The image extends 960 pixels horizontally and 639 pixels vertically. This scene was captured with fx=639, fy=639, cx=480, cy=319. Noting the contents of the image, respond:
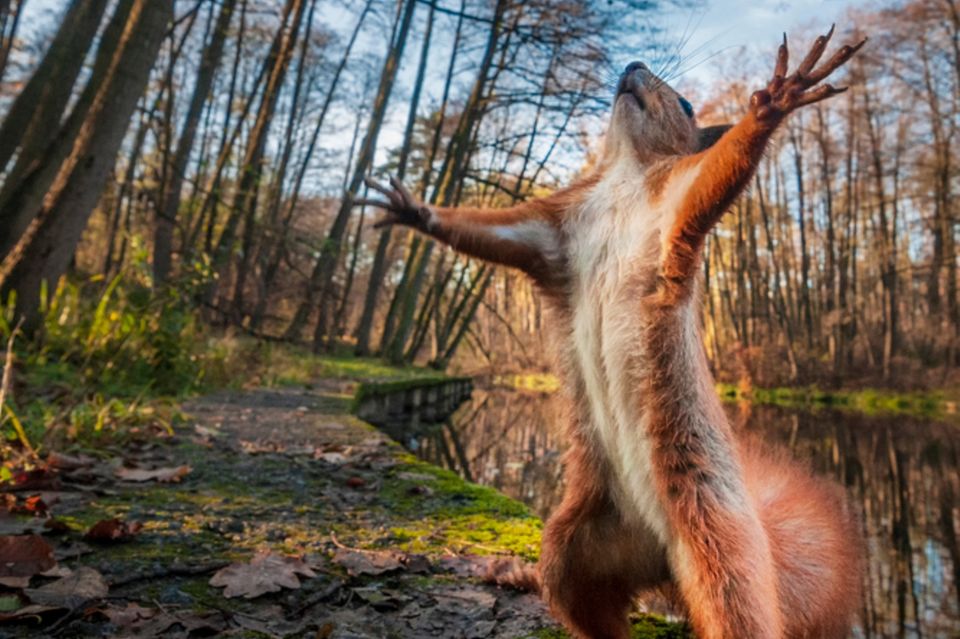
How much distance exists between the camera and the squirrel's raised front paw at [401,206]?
6.48ft

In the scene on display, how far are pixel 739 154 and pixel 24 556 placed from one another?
2.19 meters

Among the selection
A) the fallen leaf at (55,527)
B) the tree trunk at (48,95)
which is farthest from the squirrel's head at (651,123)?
the tree trunk at (48,95)

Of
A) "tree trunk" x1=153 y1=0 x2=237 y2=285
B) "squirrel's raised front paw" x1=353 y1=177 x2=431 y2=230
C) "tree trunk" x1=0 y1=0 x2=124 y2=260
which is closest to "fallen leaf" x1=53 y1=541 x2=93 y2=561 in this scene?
"squirrel's raised front paw" x1=353 y1=177 x2=431 y2=230

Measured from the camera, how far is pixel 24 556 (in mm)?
1864

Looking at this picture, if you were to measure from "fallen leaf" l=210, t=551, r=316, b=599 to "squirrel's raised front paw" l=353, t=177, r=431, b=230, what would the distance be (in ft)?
3.77

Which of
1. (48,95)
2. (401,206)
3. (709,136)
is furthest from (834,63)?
(48,95)

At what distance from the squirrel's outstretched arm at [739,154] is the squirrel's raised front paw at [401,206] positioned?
0.86m

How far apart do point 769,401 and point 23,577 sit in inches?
976

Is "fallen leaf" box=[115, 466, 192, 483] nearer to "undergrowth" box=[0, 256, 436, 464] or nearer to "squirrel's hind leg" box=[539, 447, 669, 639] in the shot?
"undergrowth" box=[0, 256, 436, 464]

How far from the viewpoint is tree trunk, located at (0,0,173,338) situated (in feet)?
17.9

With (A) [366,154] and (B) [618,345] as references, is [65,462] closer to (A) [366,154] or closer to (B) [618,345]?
(B) [618,345]

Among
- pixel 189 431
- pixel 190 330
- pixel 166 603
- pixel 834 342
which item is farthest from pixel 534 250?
pixel 834 342

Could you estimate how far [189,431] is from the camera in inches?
186

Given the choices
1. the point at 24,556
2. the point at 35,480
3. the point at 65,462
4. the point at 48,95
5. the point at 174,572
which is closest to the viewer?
the point at 24,556
